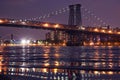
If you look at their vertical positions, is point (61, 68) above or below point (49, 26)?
below

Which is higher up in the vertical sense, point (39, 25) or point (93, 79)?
point (39, 25)

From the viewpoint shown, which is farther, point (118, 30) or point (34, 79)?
point (118, 30)

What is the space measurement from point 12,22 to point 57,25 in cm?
771

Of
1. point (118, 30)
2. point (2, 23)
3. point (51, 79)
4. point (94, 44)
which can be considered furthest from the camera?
point (94, 44)

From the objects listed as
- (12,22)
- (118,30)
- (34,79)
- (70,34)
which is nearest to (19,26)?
(12,22)

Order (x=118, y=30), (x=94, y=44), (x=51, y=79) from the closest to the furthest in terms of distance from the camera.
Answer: (x=51, y=79)
(x=118, y=30)
(x=94, y=44)

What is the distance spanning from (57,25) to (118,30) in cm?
1095

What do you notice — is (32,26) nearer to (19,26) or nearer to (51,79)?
(19,26)

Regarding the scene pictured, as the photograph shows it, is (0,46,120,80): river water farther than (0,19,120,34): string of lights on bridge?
No

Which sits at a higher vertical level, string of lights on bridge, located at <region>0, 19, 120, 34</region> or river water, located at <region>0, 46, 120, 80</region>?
string of lights on bridge, located at <region>0, 19, 120, 34</region>

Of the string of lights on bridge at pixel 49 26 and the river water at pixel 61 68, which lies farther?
the string of lights on bridge at pixel 49 26

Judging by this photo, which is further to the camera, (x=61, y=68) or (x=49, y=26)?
(x=49, y=26)

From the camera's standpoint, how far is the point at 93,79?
500 inches

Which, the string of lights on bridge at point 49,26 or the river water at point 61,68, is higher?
the string of lights on bridge at point 49,26
